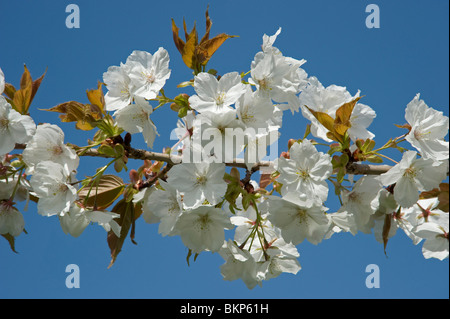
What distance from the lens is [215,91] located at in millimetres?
1331

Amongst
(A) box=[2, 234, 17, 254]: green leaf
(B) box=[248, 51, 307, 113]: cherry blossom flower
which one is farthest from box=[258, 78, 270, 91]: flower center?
(A) box=[2, 234, 17, 254]: green leaf

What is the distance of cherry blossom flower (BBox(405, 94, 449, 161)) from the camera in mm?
1404

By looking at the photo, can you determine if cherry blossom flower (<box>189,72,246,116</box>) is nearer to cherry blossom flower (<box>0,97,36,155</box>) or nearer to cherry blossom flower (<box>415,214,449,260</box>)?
cherry blossom flower (<box>0,97,36,155</box>)

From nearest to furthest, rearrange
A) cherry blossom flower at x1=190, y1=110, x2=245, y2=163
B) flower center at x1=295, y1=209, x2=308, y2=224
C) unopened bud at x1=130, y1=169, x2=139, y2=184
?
cherry blossom flower at x1=190, y1=110, x2=245, y2=163, flower center at x1=295, y1=209, x2=308, y2=224, unopened bud at x1=130, y1=169, x2=139, y2=184

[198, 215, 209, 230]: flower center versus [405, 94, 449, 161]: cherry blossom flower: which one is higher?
[405, 94, 449, 161]: cherry blossom flower

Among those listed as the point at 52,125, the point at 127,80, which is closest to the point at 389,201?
the point at 127,80

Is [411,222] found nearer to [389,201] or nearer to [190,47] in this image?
[389,201]

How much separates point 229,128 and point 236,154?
8cm

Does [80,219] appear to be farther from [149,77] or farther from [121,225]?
[149,77]

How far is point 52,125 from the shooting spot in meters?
1.41

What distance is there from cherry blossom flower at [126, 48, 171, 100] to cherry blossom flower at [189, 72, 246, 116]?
14cm

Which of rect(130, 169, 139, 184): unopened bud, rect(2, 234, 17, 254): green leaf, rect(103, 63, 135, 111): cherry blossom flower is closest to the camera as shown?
rect(103, 63, 135, 111): cherry blossom flower

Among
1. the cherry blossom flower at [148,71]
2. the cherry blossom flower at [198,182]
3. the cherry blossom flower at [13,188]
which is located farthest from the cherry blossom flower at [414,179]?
the cherry blossom flower at [13,188]

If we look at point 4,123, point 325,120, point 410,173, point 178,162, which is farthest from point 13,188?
point 410,173
